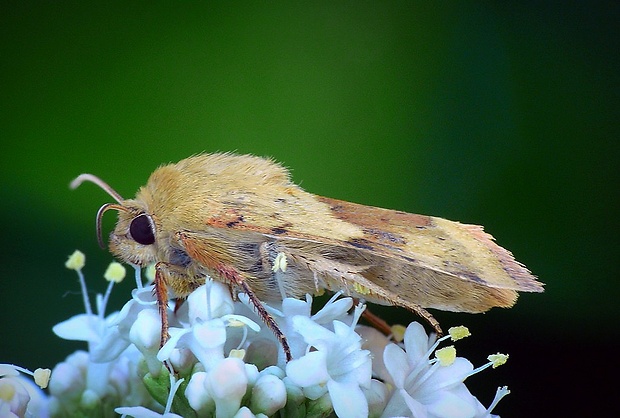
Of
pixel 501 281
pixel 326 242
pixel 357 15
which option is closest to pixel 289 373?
pixel 326 242

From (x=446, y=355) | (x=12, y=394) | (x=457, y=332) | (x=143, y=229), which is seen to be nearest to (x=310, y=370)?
(x=446, y=355)

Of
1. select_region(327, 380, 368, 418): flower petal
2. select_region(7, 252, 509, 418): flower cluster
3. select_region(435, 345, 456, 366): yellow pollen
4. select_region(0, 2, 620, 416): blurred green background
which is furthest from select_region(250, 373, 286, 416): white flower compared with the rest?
select_region(0, 2, 620, 416): blurred green background

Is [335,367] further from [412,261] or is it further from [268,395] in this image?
[412,261]

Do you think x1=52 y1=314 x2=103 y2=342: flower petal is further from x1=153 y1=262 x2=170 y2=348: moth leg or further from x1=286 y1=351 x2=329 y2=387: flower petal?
x1=286 y1=351 x2=329 y2=387: flower petal

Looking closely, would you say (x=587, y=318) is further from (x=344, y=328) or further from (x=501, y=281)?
(x=344, y=328)

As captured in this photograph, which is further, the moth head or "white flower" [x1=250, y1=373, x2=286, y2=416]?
the moth head

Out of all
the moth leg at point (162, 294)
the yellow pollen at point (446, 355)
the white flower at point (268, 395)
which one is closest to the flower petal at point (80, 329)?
the moth leg at point (162, 294)

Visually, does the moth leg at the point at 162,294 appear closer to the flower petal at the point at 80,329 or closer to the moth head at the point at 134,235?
the moth head at the point at 134,235
